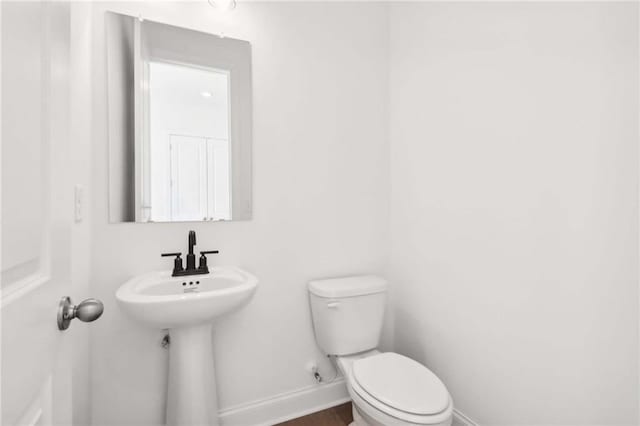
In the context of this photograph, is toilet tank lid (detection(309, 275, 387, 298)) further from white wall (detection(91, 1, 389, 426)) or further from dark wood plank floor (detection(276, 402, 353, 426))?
dark wood plank floor (detection(276, 402, 353, 426))

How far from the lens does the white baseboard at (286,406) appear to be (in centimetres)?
152

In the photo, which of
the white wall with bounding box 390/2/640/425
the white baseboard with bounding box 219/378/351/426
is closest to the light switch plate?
the white baseboard with bounding box 219/378/351/426

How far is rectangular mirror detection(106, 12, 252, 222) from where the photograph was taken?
133 centimetres

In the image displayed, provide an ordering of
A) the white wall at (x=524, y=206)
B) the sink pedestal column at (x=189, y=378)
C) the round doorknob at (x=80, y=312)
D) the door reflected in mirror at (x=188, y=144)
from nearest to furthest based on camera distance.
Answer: the round doorknob at (x=80, y=312), the white wall at (x=524, y=206), the sink pedestal column at (x=189, y=378), the door reflected in mirror at (x=188, y=144)

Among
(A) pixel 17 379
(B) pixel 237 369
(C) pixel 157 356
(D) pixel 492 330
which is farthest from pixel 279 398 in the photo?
(A) pixel 17 379

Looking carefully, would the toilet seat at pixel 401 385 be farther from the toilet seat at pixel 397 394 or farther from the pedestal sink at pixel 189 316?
the pedestal sink at pixel 189 316

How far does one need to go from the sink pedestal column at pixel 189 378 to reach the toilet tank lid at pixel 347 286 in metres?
0.55

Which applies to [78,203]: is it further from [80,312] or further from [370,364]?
[370,364]

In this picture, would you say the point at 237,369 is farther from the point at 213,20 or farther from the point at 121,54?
the point at 213,20

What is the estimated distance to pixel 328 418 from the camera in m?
1.64

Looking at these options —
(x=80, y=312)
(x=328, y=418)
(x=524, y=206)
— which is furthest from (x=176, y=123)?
(x=328, y=418)

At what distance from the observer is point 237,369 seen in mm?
1522

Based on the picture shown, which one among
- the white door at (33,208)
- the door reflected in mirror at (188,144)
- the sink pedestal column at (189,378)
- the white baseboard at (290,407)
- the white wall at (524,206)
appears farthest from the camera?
the white baseboard at (290,407)

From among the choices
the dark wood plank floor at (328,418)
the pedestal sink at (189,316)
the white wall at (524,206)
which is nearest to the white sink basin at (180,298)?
the pedestal sink at (189,316)
